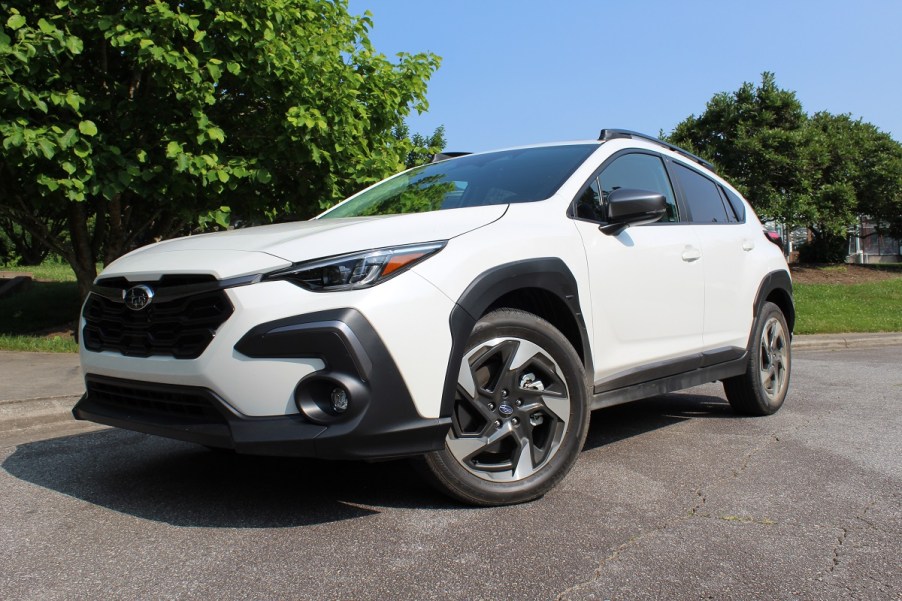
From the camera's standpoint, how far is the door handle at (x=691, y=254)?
4531mm

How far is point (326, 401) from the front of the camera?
2873mm

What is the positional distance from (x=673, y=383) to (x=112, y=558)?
2.95 meters

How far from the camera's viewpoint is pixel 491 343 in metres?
3.25

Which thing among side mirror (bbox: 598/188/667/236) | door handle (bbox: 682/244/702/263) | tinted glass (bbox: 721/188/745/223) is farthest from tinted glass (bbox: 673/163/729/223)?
side mirror (bbox: 598/188/667/236)

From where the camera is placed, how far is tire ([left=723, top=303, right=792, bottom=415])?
5.35m

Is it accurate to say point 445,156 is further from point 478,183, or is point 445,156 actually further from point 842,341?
point 842,341

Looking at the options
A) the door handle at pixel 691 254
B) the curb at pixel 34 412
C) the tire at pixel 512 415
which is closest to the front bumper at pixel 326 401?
the tire at pixel 512 415

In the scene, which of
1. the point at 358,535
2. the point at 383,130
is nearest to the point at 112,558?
the point at 358,535

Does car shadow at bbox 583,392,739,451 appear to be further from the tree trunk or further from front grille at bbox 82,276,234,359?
the tree trunk

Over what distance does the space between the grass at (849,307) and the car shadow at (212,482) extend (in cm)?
960

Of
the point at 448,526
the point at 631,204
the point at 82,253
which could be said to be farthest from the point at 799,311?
the point at 448,526

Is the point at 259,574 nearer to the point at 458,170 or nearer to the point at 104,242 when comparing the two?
the point at 458,170

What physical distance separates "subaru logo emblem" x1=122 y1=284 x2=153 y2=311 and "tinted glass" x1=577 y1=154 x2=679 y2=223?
2.03 metres

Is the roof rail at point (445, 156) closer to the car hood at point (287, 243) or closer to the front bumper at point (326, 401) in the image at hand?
the car hood at point (287, 243)
